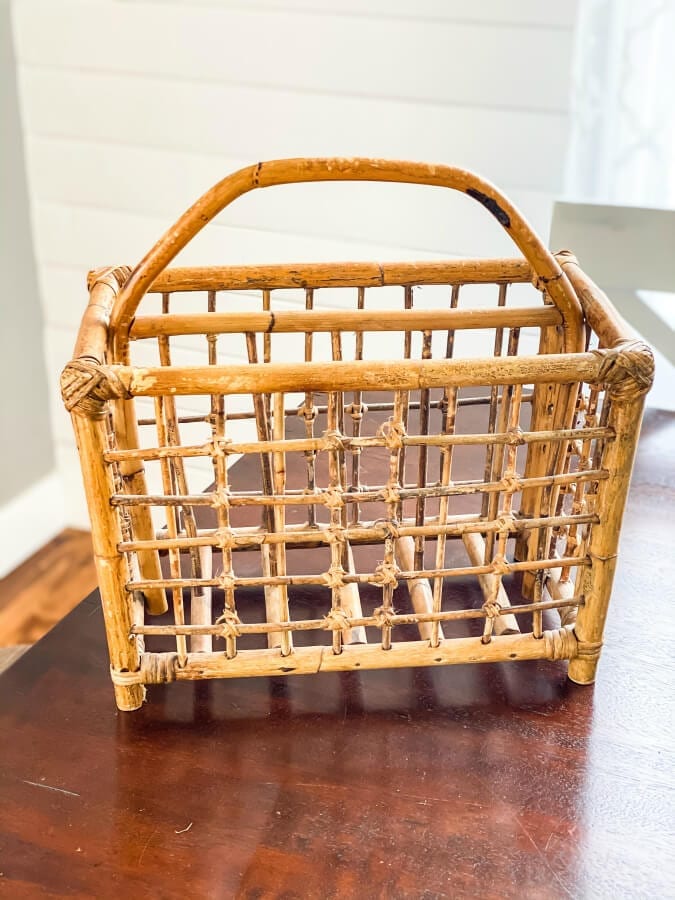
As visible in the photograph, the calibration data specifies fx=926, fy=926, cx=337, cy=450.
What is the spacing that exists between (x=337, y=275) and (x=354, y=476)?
17cm

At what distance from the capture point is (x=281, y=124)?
5.19 ft

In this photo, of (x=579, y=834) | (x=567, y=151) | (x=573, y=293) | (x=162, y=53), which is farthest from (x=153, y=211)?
(x=579, y=834)

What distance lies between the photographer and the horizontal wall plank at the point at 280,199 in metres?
1.55

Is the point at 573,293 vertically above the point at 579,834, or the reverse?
the point at 573,293

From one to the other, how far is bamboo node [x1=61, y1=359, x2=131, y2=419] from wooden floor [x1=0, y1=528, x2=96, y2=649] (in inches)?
52.7

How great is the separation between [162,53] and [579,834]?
1459 mm

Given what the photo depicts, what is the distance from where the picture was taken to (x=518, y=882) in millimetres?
537

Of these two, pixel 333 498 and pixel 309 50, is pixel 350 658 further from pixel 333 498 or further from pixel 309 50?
pixel 309 50

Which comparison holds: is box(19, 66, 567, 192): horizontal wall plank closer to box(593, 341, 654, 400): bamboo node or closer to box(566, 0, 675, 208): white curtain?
box(566, 0, 675, 208): white curtain

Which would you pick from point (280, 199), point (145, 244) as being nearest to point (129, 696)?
point (280, 199)

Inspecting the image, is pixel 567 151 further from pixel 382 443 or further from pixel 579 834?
pixel 579 834

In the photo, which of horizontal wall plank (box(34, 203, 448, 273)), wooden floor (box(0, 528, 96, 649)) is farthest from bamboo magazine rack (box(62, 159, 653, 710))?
wooden floor (box(0, 528, 96, 649))

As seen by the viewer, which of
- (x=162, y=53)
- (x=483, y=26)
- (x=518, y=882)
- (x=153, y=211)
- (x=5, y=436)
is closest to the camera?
(x=518, y=882)

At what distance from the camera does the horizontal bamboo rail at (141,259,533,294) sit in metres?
0.75
